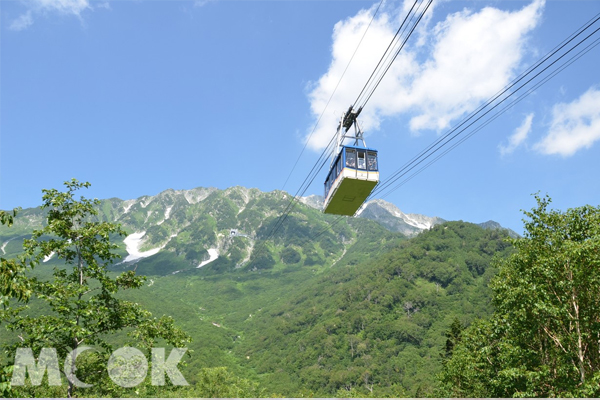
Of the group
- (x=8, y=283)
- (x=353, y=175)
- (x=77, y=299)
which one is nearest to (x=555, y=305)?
(x=353, y=175)

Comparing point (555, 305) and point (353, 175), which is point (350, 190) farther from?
point (555, 305)

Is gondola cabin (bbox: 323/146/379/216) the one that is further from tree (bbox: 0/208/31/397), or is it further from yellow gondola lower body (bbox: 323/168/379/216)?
tree (bbox: 0/208/31/397)

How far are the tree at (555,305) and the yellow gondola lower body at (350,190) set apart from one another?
10735 mm

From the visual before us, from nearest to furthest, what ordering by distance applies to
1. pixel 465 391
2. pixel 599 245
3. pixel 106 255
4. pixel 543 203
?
pixel 106 255 → pixel 599 245 → pixel 543 203 → pixel 465 391

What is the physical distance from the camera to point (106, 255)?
50.4ft

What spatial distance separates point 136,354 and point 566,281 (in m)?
21.7

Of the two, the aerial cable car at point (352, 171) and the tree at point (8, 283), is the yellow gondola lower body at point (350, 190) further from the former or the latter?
the tree at point (8, 283)

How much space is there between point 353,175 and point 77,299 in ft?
58.8

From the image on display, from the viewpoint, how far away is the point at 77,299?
1470cm

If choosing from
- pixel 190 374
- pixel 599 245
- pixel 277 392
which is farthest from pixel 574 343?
pixel 190 374

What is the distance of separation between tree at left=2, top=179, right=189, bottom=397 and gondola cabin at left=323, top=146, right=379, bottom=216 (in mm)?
15383

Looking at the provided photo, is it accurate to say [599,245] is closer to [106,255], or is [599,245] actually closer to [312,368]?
[106,255]

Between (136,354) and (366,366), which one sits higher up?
(136,354)

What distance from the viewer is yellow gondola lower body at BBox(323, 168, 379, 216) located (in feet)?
90.3
